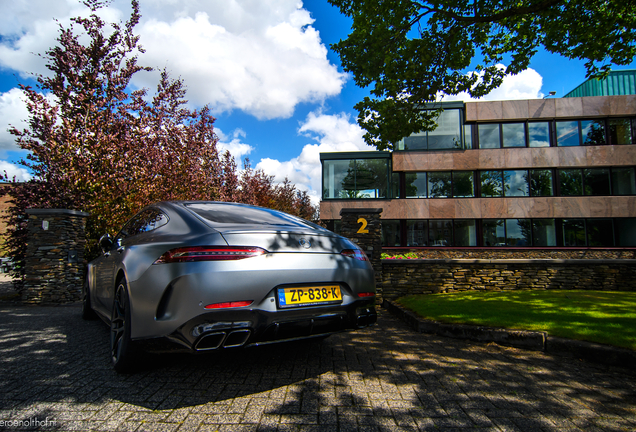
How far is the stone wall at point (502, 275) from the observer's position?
26.9 feet

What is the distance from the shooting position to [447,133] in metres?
22.7

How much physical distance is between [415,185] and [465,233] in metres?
4.50

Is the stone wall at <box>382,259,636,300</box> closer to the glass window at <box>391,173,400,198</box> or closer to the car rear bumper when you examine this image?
the car rear bumper

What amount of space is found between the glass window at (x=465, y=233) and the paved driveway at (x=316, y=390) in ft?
62.8

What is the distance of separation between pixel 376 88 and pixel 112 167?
741 cm

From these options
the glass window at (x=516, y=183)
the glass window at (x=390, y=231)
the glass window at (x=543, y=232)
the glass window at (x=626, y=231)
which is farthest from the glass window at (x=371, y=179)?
the glass window at (x=626, y=231)

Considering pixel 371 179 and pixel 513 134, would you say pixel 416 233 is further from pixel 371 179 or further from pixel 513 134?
pixel 513 134

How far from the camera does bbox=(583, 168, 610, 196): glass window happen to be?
72.8 feet

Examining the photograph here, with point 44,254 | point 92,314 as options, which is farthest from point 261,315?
point 44,254

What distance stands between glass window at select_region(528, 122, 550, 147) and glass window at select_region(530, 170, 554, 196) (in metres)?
1.95

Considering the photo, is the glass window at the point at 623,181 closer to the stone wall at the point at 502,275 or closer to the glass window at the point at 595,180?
the glass window at the point at 595,180

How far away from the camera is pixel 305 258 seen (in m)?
2.75

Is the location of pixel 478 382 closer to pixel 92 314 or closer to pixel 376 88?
pixel 92 314

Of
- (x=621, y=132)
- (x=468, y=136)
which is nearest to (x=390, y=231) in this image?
(x=468, y=136)
